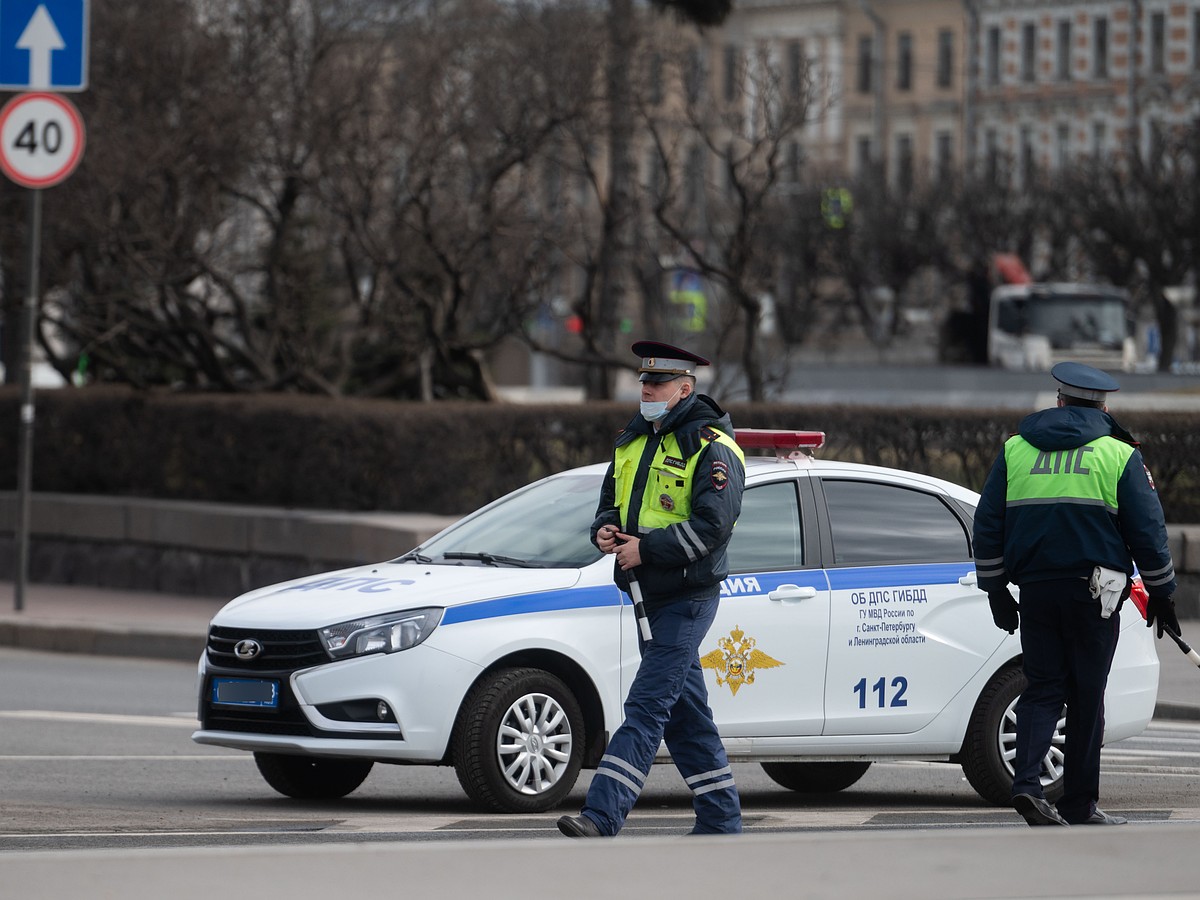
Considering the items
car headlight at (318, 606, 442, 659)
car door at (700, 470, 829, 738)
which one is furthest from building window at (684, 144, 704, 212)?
car headlight at (318, 606, 442, 659)

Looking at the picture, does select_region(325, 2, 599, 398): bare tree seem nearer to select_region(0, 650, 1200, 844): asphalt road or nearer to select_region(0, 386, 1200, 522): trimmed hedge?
select_region(0, 386, 1200, 522): trimmed hedge

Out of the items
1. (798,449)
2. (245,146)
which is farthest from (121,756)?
(245,146)

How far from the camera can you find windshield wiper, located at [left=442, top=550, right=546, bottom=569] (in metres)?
9.05

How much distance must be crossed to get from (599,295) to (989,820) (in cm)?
1292

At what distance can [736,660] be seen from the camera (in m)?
8.88

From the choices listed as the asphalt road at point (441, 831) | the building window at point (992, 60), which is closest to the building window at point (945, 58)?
the building window at point (992, 60)

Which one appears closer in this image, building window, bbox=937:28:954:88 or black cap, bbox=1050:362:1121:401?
black cap, bbox=1050:362:1121:401

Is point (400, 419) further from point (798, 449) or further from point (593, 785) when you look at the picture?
point (593, 785)

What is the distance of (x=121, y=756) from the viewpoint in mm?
10578

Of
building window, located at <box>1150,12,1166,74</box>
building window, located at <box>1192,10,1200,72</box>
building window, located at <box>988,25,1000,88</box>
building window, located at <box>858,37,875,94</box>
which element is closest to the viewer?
building window, located at <box>1192,10,1200,72</box>

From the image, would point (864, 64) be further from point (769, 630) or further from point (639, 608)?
point (639, 608)

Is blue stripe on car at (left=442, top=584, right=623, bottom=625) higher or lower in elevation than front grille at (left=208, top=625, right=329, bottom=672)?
higher

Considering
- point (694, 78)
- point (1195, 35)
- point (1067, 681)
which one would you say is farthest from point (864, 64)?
point (1067, 681)

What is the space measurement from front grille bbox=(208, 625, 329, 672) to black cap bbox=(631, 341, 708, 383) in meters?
1.89
